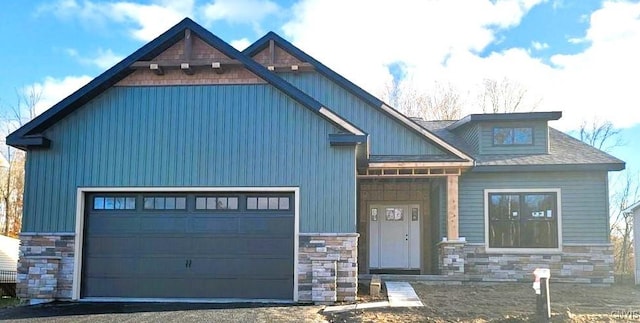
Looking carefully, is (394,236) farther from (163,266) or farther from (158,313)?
(158,313)

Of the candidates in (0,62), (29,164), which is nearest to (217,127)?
(29,164)

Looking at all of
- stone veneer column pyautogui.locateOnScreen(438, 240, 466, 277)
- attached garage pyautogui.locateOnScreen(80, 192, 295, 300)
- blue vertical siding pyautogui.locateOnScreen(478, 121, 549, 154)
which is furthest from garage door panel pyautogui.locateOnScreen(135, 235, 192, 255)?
blue vertical siding pyautogui.locateOnScreen(478, 121, 549, 154)

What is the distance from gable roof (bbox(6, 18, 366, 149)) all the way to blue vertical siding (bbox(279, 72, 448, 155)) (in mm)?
3694

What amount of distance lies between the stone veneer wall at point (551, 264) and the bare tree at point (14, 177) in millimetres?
21805

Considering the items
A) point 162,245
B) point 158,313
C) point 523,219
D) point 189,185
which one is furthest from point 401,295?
point 523,219

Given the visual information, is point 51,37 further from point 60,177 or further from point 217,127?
point 217,127

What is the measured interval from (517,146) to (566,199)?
184 centimetres

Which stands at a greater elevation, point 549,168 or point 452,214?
point 549,168

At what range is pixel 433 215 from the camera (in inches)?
647

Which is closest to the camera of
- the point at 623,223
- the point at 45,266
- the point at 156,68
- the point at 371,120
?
the point at 45,266

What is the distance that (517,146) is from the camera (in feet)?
50.9

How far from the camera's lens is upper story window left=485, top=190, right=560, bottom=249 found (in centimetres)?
1453

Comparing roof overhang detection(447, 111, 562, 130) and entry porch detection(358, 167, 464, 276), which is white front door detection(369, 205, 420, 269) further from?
roof overhang detection(447, 111, 562, 130)

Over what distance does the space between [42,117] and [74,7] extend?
3988 mm
